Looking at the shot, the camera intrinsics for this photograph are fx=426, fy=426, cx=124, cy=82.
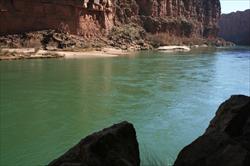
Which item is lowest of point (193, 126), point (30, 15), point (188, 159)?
point (193, 126)

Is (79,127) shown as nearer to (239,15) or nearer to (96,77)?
(96,77)

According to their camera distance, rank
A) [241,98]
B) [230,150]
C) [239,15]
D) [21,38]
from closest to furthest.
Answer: [230,150] → [241,98] → [21,38] → [239,15]

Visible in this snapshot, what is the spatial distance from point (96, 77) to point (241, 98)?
22.7 metres

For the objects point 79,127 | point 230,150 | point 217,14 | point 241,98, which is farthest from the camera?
point 217,14

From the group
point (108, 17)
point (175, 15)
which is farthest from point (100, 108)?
point (175, 15)

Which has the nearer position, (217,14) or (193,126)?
(193,126)

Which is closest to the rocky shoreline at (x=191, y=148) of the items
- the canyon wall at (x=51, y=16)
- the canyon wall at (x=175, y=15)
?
the canyon wall at (x=51, y=16)

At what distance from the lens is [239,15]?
184750 mm

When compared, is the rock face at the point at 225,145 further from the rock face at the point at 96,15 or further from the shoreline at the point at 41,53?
the rock face at the point at 96,15

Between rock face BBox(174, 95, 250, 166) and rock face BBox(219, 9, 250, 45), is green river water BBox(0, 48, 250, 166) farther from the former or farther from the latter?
rock face BBox(219, 9, 250, 45)

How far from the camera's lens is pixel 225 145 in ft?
18.1

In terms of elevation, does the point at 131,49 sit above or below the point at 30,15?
below

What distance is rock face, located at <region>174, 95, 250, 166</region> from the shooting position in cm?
523

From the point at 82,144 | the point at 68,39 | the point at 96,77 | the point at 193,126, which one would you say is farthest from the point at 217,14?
the point at 82,144
